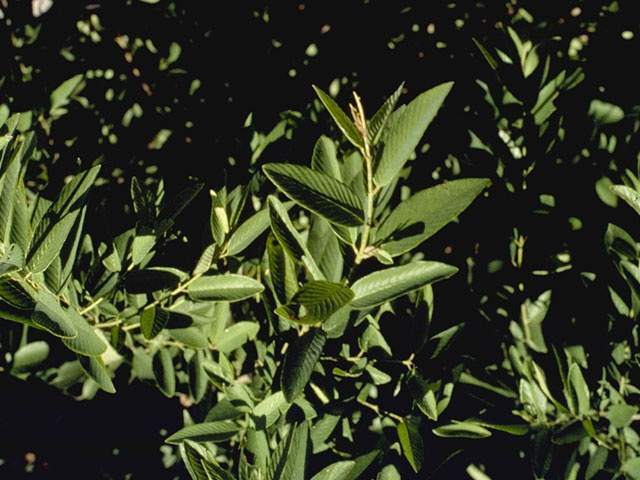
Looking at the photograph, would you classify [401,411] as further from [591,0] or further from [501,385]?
[591,0]

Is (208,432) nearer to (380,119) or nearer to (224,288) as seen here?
(224,288)

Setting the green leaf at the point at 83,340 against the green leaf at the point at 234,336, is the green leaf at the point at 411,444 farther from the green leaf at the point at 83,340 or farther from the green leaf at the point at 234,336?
the green leaf at the point at 83,340

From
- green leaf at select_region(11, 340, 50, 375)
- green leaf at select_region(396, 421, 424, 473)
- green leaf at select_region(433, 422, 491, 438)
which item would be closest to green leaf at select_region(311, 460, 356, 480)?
green leaf at select_region(396, 421, 424, 473)

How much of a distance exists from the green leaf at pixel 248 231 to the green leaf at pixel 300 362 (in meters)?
0.24

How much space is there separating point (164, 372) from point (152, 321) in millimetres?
347

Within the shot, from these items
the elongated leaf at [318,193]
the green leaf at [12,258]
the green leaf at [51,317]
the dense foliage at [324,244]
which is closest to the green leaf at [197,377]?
the dense foliage at [324,244]

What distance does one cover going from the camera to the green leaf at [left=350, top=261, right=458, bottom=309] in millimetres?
743

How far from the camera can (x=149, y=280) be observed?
36.6 inches

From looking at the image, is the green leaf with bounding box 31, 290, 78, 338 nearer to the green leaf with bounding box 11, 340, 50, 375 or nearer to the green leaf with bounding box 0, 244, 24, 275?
the green leaf with bounding box 0, 244, 24, 275

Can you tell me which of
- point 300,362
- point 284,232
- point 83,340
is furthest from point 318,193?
point 83,340

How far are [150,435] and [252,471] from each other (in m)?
1.17

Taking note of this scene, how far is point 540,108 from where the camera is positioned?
1287mm

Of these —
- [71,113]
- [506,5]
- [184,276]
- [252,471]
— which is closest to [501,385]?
[252,471]

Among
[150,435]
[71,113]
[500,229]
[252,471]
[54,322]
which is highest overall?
[71,113]
